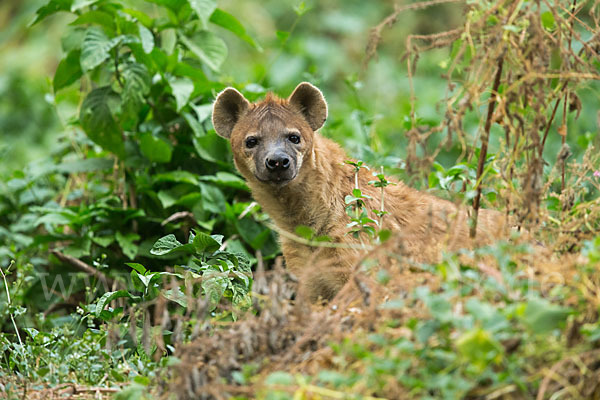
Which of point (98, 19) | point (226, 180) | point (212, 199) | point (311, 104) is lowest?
point (212, 199)

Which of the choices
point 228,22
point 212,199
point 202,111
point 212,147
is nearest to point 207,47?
point 228,22

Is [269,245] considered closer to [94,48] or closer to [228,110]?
[228,110]

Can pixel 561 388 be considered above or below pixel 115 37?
below

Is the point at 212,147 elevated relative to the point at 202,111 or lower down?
lower down

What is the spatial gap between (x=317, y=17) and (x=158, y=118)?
8094 mm

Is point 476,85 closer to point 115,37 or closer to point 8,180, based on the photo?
point 115,37

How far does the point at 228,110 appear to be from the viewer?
5395 millimetres

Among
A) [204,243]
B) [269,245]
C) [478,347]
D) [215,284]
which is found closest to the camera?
[478,347]

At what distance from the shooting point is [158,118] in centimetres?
608

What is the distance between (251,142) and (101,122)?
1.32 meters

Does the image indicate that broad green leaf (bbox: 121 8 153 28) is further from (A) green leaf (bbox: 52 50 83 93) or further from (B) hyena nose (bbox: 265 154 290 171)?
(B) hyena nose (bbox: 265 154 290 171)

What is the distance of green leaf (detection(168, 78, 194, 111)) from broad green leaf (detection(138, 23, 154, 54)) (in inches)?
13.7

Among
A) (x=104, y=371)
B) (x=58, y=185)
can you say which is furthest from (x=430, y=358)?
(x=58, y=185)

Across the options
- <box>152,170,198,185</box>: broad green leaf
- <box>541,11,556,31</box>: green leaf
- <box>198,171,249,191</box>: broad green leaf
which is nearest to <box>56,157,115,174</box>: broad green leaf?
<box>152,170,198,185</box>: broad green leaf
